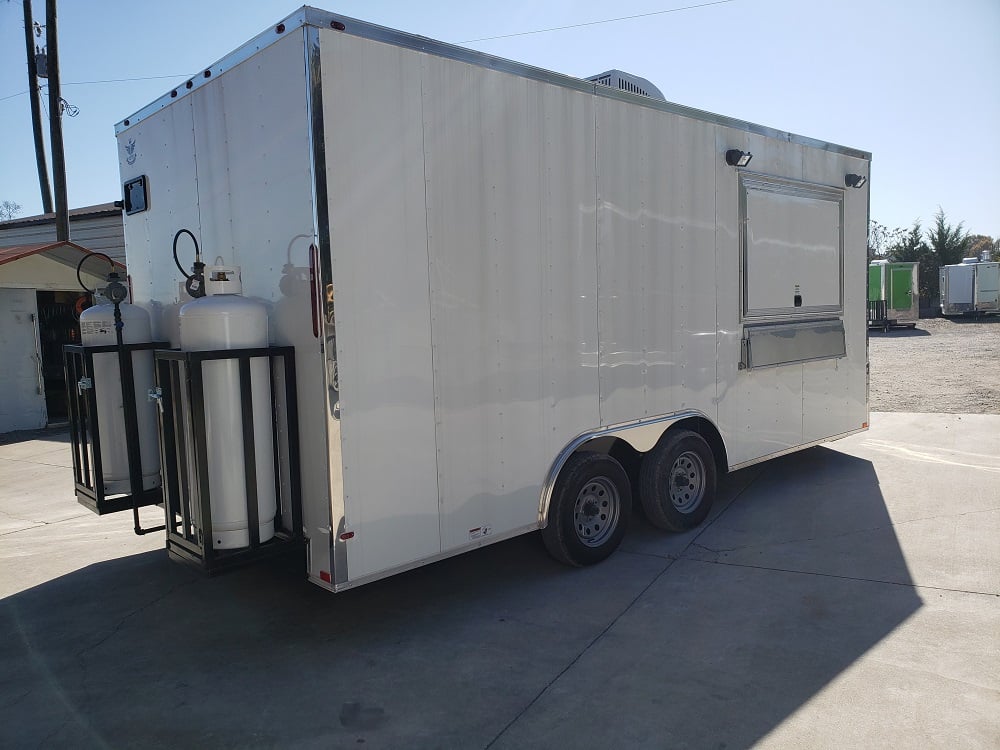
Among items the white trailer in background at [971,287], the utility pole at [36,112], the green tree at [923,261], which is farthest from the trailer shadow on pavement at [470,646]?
the green tree at [923,261]

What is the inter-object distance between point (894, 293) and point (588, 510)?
24.4m

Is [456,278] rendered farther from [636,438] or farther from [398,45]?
[636,438]

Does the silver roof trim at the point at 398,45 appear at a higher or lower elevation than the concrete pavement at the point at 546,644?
higher

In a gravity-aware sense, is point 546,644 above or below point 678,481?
below

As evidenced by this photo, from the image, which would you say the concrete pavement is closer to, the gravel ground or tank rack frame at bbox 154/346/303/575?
tank rack frame at bbox 154/346/303/575

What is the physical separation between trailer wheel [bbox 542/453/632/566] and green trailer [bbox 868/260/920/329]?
75.6 ft

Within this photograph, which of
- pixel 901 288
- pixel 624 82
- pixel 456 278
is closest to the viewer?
pixel 456 278

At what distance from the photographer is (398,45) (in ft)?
12.3

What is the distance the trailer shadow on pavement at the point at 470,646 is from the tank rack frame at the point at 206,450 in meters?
0.62

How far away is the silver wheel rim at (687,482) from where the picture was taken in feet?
18.5

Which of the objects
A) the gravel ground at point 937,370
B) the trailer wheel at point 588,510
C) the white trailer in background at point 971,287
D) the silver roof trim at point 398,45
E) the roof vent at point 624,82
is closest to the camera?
the silver roof trim at point 398,45

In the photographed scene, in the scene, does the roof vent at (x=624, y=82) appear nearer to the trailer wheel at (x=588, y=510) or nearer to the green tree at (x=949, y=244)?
the trailer wheel at (x=588, y=510)

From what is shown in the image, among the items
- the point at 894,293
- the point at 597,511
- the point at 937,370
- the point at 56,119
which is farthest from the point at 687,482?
the point at 894,293

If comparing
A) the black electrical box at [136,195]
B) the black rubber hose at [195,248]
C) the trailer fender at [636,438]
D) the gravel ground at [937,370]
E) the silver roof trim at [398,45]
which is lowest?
the gravel ground at [937,370]
